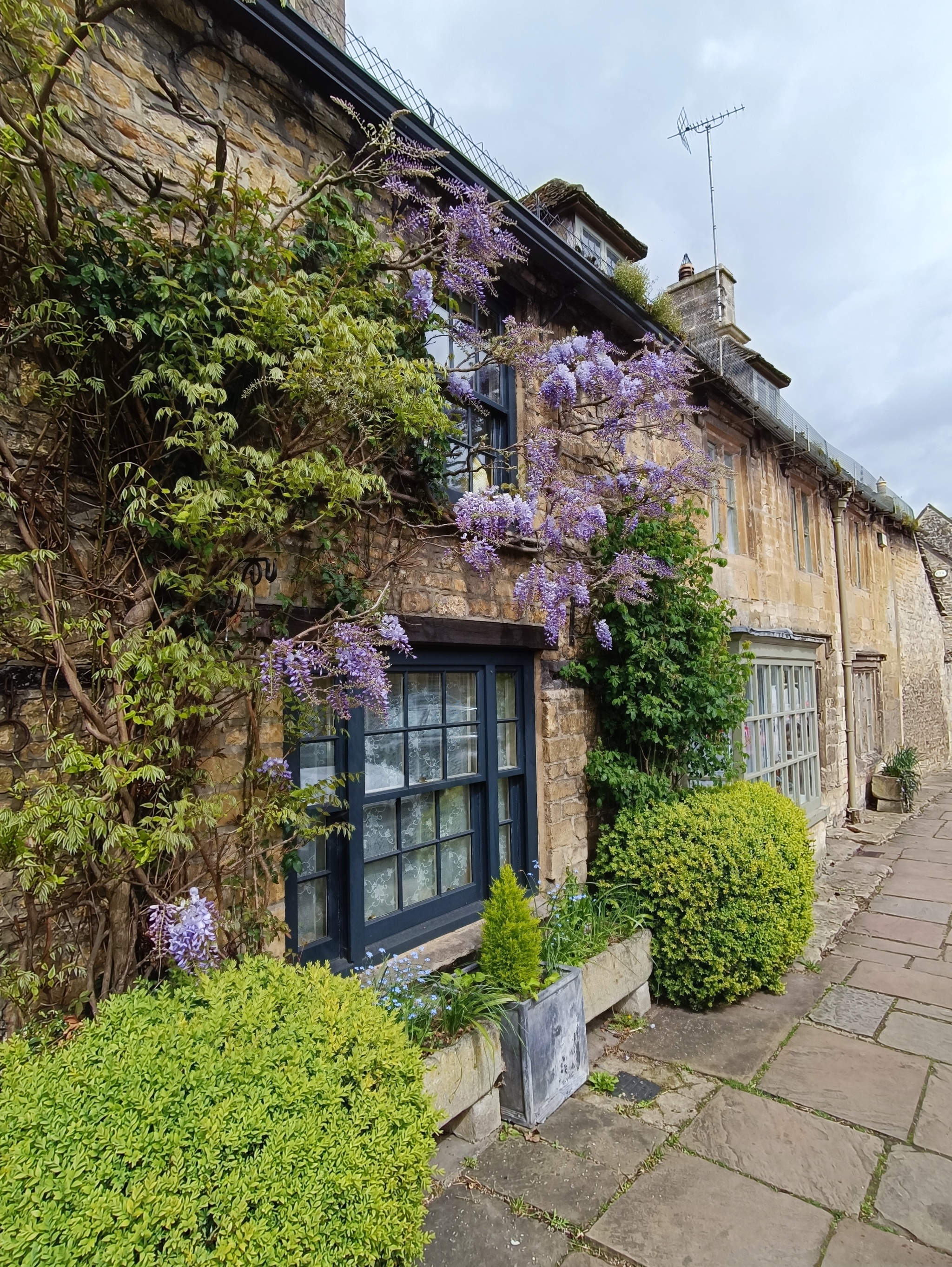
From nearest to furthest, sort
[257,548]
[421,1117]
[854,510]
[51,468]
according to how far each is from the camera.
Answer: [421,1117] < [51,468] < [257,548] < [854,510]

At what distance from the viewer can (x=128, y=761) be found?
248cm

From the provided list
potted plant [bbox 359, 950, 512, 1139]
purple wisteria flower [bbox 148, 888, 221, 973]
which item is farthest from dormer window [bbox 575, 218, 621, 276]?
purple wisteria flower [bbox 148, 888, 221, 973]

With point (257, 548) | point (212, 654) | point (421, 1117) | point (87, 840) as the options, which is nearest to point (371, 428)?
point (257, 548)

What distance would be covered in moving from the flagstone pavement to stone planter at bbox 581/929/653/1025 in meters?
0.18

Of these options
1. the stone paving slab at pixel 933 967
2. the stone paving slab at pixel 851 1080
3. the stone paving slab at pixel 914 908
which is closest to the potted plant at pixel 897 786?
the stone paving slab at pixel 914 908

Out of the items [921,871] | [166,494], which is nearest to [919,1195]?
[166,494]

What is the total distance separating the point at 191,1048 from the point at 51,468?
2.13 m

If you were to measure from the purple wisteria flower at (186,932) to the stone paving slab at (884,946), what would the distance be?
536 cm

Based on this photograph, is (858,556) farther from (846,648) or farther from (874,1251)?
(874,1251)

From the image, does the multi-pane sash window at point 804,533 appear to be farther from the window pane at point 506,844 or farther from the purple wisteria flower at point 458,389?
the purple wisteria flower at point 458,389

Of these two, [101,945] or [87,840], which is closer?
[87,840]

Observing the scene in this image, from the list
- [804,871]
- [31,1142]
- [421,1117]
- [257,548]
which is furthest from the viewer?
[804,871]

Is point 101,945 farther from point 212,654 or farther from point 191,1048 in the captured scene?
point 212,654

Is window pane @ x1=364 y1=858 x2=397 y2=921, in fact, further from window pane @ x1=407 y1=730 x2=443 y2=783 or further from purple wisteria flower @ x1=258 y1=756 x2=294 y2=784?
purple wisteria flower @ x1=258 y1=756 x2=294 y2=784
